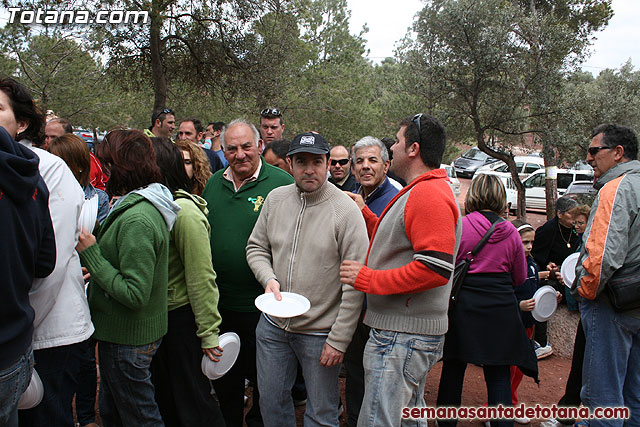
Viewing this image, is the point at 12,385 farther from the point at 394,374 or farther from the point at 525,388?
the point at 525,388

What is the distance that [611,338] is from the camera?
3.02 meters

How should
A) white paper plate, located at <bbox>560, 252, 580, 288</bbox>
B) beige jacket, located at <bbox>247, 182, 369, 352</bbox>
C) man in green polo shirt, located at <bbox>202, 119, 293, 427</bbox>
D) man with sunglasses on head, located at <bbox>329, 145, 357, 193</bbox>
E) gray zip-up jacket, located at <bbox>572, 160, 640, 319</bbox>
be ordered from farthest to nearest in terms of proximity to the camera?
1. man with sunglasses on head, located at <bbox>329, 145, 357, 193</bbox>
2. white paper plate, located at <bbox>560, 252, 580, 288</bbox>
3. man in green polo shirt, located at <bbox>202, 119, 293, 427</bbox>
4. gray zip-up jacket, located at <bbox>572, 160, 640, 319</bbox>
5. beige jacket, located at <bbox>247, 182, 369, 352</bbox>

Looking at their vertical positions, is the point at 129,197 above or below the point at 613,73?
below

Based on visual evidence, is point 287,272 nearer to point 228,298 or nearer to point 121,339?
point 228,298

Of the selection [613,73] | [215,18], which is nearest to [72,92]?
[215,18]

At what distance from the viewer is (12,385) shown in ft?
5.90

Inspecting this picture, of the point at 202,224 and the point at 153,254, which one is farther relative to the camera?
the point at 202,224

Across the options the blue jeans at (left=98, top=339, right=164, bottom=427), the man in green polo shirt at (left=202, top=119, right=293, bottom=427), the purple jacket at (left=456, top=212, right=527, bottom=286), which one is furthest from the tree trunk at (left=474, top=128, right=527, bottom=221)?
the blue jeans at (left=98, top=339, right=164, bottom=427)

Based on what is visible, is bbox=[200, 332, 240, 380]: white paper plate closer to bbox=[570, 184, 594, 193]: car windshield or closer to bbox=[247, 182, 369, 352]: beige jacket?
bbox=[247, 182, 369, 352]: beige jacket

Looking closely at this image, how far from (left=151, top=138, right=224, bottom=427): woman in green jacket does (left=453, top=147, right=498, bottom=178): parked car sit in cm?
2950

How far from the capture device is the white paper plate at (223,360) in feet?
8.96

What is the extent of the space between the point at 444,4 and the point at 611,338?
13.4 metres

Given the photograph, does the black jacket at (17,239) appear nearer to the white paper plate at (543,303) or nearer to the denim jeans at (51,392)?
the denim jeans at (51,392)

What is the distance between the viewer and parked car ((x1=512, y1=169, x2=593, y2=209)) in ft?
69.7
